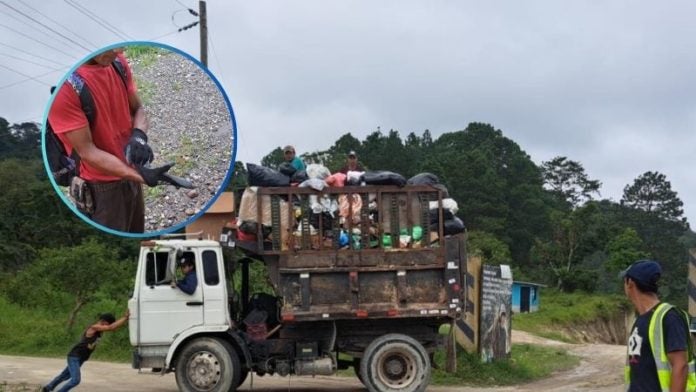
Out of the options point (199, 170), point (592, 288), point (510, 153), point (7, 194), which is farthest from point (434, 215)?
point (510, 153)

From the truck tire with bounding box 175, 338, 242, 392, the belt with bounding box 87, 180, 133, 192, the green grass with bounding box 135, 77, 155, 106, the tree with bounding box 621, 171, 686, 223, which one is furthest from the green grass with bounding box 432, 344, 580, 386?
the tree with bounding box 621, 171, 686, 223

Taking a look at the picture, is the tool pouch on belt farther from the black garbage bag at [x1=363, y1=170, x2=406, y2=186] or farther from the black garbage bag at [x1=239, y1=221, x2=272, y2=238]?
the black garbage bag at [x1=363, y1=170, x2=406, y2=186]

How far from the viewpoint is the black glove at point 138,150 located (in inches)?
434

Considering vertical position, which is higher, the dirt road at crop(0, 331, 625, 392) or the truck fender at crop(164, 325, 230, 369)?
the truck fender at crop(164, 325, 230, 369)

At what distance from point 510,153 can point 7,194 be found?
5722 cm

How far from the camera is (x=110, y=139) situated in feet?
35.5

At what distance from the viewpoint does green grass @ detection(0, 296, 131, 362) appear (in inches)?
755

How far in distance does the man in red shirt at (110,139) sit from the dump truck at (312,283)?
1.43 meters

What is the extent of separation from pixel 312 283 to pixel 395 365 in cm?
160

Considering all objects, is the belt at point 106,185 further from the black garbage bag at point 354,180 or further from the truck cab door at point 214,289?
the black garbage bag at point 354,180

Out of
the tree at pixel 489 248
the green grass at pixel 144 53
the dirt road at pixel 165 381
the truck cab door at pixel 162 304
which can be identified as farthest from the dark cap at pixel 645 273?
the tree at pixel 489 248

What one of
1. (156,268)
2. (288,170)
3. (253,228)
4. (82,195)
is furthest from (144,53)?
(156,268)

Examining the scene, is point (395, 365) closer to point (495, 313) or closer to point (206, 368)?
point (206, 368)

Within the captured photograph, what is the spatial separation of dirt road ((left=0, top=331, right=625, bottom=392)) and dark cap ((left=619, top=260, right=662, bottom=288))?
9.03 m
